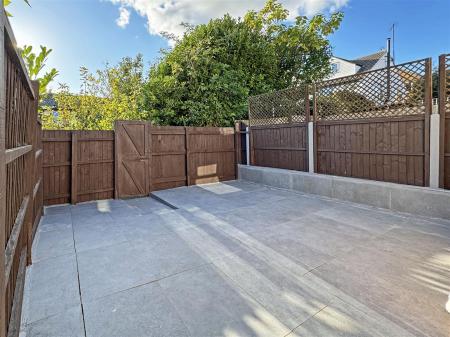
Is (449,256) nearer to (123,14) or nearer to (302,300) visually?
(302,300)

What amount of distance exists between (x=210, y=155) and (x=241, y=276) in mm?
5108

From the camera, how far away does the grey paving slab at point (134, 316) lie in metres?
1.69

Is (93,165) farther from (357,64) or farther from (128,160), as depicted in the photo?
(357,64)

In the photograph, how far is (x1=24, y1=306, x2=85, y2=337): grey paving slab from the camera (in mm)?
1680

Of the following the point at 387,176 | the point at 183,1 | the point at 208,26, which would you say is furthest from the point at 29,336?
the point at 208,26

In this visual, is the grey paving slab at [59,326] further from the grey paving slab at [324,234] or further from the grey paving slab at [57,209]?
the grey paving slab at [57,209]

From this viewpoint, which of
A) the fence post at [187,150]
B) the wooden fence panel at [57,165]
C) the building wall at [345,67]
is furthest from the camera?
the building wall at [345,67]

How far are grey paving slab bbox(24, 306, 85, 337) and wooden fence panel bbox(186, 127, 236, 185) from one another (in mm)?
5092

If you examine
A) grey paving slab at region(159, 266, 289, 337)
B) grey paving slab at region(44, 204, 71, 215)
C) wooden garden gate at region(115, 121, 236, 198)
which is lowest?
grey paving slab at region(159, 266, 289, 337)

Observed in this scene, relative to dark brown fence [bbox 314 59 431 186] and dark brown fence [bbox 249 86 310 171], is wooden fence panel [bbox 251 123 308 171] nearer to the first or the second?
dark brown fence [bbox 249 86 310 171]

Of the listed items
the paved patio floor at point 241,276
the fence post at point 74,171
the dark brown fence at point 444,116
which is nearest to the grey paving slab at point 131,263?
the paved patio floor at point 241,276

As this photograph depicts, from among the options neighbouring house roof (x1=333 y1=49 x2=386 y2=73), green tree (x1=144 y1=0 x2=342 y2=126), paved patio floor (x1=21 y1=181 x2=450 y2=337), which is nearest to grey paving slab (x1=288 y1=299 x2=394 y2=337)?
paved patio floor (x1=21 y1=181 x2=450 y2=337)

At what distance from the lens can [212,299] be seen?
202 cm

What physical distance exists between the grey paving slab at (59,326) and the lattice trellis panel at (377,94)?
17.0 feet
